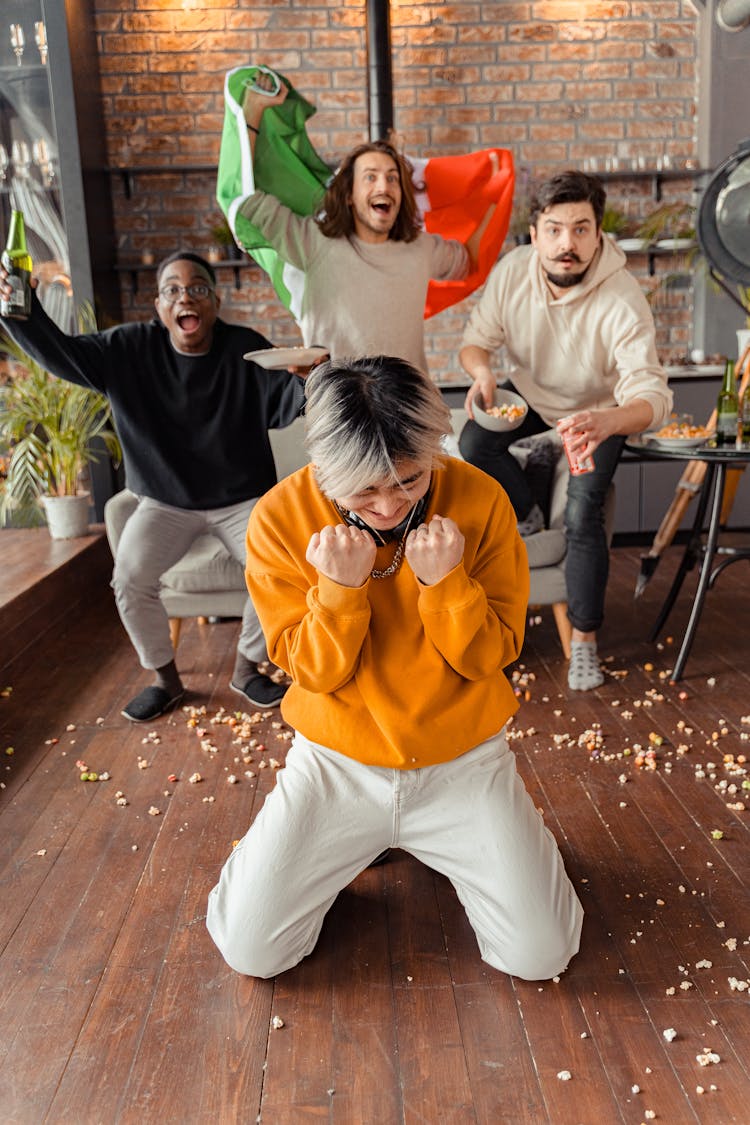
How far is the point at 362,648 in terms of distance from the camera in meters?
1.62

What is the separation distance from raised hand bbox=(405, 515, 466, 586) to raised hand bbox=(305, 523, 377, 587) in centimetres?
6

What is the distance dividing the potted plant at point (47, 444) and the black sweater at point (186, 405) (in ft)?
4.30

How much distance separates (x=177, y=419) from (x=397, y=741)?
1.50 meters

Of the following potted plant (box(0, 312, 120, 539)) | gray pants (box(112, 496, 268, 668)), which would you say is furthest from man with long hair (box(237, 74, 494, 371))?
potted plant (box(0, 312, 120, 539))

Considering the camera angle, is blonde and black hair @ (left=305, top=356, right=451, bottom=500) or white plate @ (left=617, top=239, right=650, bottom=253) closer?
blonde and black hair @ (left=305, top=356, right=451, bottom=500)

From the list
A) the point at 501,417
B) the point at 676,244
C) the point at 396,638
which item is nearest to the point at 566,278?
the point at 501,417

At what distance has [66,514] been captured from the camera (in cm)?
422

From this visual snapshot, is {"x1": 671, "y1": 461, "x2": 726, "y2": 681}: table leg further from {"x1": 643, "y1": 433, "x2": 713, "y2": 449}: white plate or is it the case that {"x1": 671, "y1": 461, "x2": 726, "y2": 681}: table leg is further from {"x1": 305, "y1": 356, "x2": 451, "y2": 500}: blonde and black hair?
{"x1": 305, "y1": 356, "x2": 451, "y2": 500}: blonde and black hair

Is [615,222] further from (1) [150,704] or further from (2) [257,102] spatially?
(1) [150,704]

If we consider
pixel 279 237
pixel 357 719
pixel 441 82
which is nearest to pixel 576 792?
pixel 357 719

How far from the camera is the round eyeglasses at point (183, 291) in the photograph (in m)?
2.70

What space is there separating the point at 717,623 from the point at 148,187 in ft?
11.4

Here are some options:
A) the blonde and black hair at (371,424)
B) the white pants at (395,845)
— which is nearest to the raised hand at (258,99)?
the blonde and black hair at (371,424)

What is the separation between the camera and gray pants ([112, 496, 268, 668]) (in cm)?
282
